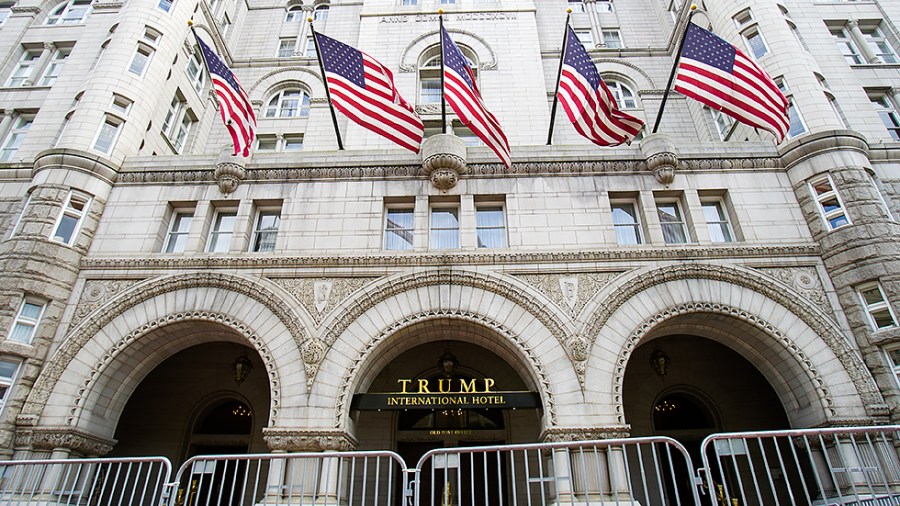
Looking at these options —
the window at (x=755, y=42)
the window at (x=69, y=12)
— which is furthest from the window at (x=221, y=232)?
the window at (x=755, y=42)

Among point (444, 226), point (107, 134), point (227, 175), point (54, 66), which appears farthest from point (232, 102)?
point (54, 66)

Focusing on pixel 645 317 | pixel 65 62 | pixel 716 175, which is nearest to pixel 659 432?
pixel 645 317

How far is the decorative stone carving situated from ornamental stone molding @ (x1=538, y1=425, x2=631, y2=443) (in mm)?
11218

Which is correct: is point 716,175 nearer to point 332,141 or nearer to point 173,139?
point 332,141

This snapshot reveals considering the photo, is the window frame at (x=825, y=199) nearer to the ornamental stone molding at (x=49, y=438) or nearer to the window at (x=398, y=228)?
the window at (x=398, y=228)

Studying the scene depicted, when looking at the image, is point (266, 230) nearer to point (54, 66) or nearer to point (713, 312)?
point (713, 312)

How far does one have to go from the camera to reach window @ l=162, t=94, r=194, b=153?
63.1 ft

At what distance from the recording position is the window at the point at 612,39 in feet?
81.1

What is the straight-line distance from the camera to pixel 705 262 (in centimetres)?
1271

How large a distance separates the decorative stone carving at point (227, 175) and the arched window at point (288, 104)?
916 centimetres

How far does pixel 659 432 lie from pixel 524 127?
12.2m

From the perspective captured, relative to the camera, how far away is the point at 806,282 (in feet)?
40.8

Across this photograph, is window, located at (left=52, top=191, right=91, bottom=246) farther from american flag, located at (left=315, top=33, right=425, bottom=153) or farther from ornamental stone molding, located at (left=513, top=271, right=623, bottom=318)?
ornamental stone molding, located at (left=513, top=271, right=623, bottom=318)

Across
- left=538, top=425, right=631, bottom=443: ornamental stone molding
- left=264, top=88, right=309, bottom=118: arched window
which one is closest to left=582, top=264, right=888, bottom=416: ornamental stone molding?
left=538, top=425, right=631, bottom=443: ornamental stone molding
